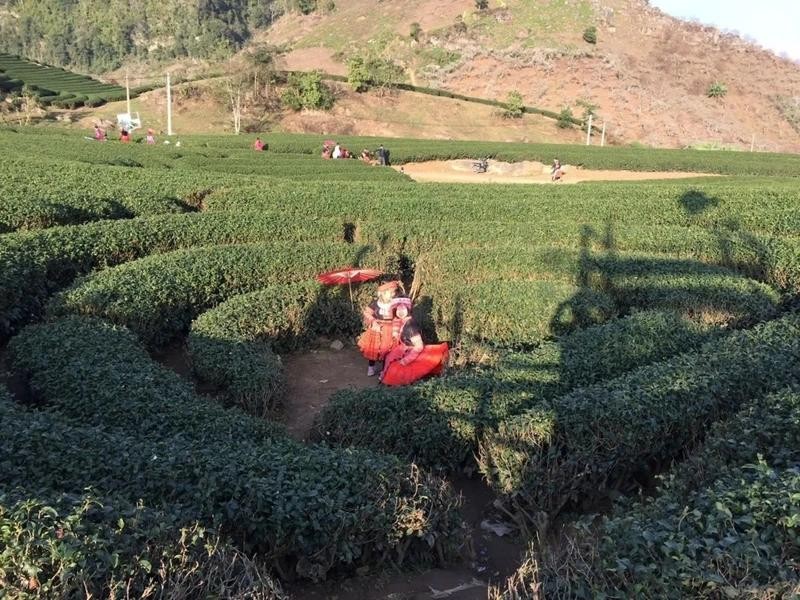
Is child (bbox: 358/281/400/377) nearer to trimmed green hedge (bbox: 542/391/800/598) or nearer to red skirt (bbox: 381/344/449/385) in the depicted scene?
red skirt (bbox: 381/344/449/385)

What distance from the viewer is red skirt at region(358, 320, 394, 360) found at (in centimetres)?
870

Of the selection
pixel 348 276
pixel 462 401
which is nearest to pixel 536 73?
pixel 348 276

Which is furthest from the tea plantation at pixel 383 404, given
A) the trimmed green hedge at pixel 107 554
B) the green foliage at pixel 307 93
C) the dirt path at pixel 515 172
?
the green foliage at pixel 307 93

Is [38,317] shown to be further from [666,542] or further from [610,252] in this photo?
[610,252]

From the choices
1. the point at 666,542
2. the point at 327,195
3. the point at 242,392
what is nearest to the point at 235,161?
the point at 327,195

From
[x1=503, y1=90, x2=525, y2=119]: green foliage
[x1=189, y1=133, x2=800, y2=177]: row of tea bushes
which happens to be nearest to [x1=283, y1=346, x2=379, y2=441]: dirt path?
[x1=189, y1=133, x2=800, y2=177]: row of tea bushes

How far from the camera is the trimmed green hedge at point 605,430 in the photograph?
5.50m

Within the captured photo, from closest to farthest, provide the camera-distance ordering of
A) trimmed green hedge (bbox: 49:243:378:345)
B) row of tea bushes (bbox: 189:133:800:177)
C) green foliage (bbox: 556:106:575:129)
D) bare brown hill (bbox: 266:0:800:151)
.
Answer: trimmed green hedge (bbox: 49:243:378:345), row of tea bushes (bbox: 189:133:800:177), green foliage (bbox: 556:106:575:129), bare brown hill (bbox: 266:0:800:151)

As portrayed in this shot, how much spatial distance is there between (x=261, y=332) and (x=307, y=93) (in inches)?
1772

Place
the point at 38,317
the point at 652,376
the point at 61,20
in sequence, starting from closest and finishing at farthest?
the point at 652,376
the point at 38,317
the point at 61,20

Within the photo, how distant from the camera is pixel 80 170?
1627 centimetres

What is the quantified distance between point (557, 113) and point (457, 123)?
1163 cm

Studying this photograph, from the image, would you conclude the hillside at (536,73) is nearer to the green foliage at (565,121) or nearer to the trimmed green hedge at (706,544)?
the green foliage at (565,121)

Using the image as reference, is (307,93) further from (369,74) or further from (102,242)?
(102,242)
